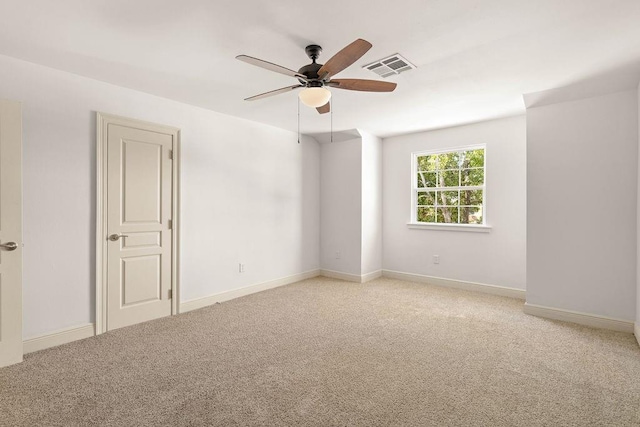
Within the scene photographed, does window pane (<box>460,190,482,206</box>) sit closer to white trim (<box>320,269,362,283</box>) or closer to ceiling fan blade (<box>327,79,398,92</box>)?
white trim (<box>320,269,362,283</box>)

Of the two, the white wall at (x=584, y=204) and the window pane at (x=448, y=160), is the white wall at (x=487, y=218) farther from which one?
the white wall at (x=584, y=204)

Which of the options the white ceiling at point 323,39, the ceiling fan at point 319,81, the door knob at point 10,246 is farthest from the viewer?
the door knob at point 10,246

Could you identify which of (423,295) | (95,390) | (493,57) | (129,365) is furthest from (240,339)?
(493,57)

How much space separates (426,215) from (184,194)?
370 centimetres

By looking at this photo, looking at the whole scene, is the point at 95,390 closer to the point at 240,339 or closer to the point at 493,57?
the point at 240,339

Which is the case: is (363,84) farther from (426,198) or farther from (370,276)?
(370,276)

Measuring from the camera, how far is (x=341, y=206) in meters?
5.69

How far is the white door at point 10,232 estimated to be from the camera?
259 centimetres

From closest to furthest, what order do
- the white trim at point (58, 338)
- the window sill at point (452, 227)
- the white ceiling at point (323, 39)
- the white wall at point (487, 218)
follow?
the white ceiling at point (323, 39) → the white trim at point (58, 338) → the white wall at point (487, 218) → the window sill at point (452, 227)

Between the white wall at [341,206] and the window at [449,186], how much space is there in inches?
39.2

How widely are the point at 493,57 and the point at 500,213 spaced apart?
262 centimetres

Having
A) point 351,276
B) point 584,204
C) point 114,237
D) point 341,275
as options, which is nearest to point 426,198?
point 351,276

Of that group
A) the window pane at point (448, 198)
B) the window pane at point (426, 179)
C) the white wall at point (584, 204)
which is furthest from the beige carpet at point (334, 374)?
the window pane at point (426, 179)

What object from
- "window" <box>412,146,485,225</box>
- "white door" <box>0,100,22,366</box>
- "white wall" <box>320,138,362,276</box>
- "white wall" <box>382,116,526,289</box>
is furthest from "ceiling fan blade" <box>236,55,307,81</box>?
"window" <box>412,146,485,225</box>
